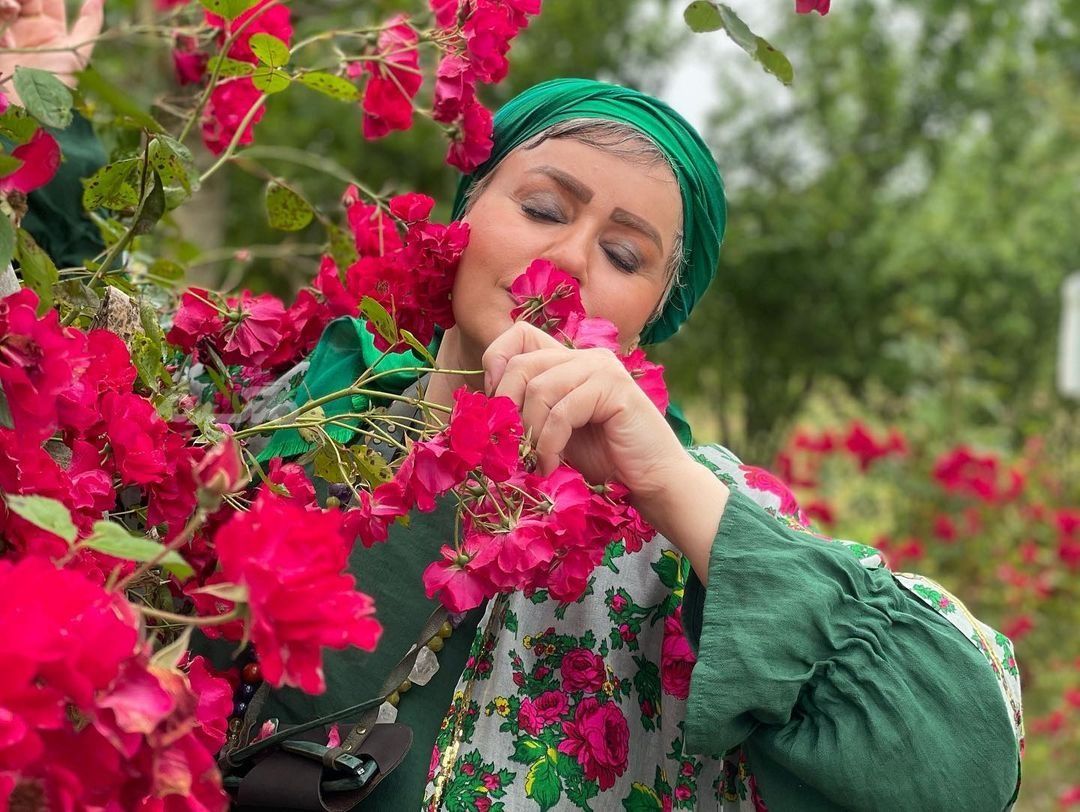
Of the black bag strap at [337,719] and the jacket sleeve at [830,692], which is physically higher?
the jacket sleeve at [830,692]

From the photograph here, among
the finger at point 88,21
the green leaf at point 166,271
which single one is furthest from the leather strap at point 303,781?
the finger at point 88,21

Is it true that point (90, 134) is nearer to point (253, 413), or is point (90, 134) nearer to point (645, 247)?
point (253, 413)

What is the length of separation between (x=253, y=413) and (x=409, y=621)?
0.34 m

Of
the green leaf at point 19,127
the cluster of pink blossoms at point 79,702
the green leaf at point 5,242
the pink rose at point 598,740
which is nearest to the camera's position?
the cluster of pink blossoms at point 79,702

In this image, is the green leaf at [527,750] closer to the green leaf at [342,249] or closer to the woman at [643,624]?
the woman at [643,624]

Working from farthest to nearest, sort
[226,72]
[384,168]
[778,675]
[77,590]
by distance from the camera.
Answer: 1. [384,168]
2. [226,72]
3. [778,675]
4. [77,590]

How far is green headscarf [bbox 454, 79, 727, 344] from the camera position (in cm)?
168

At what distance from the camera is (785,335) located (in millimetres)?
8594

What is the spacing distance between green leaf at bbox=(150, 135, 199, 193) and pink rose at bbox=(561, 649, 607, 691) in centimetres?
73

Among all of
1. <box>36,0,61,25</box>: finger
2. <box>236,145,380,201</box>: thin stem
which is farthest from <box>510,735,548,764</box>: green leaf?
<box>36,0,61,25</box>: finger

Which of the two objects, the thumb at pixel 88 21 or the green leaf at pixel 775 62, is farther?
the thumb at pixel 88 21

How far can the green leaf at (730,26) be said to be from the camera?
4.36ft

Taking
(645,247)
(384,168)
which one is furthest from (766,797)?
(384,168)

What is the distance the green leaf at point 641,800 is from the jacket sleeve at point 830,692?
19 cm
